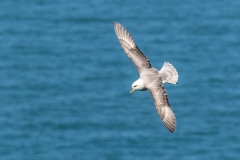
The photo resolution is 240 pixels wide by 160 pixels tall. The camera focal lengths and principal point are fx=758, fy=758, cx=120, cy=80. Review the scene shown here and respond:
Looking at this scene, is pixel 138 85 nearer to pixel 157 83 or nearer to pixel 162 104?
pixel 157 83

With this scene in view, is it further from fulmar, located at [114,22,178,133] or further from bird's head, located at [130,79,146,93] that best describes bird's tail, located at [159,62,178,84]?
bird's head, located at [130,79,146,93]

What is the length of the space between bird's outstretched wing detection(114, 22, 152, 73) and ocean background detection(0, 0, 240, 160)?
88.5ft

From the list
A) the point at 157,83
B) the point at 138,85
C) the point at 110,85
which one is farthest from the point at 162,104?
the point at 110,85

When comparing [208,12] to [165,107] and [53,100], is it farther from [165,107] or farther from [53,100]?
[165,107]

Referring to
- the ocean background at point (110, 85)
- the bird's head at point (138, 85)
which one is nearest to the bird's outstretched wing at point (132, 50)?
the bird's head at point (138, 85)

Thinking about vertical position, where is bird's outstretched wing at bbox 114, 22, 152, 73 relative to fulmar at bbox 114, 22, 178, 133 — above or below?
above

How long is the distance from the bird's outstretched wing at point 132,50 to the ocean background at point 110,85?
1061 inches

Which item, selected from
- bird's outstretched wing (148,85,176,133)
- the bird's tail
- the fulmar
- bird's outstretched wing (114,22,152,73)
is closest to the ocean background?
→ bird's outstretched wing (114,22,152,73)

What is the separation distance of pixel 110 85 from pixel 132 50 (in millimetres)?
34962

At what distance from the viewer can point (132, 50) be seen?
15250 mm

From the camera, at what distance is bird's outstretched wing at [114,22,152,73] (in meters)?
14.7

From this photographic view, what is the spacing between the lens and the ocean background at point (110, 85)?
43.7 meters

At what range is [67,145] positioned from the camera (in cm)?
4459

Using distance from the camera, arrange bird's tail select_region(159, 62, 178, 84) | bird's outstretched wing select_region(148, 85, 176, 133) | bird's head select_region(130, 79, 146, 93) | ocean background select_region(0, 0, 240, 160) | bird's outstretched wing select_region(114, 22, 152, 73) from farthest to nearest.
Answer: ocean background select_region(0, 0, 240, 160)
bird's outstretched wing select_region(114, 22, 152, 73)
bird's tail select_region(159, 62, 178, 84)
bird's head select_region(130, 79, 146, 93)
bird's outstretched wing select_region(148, 85, 176, 133)
